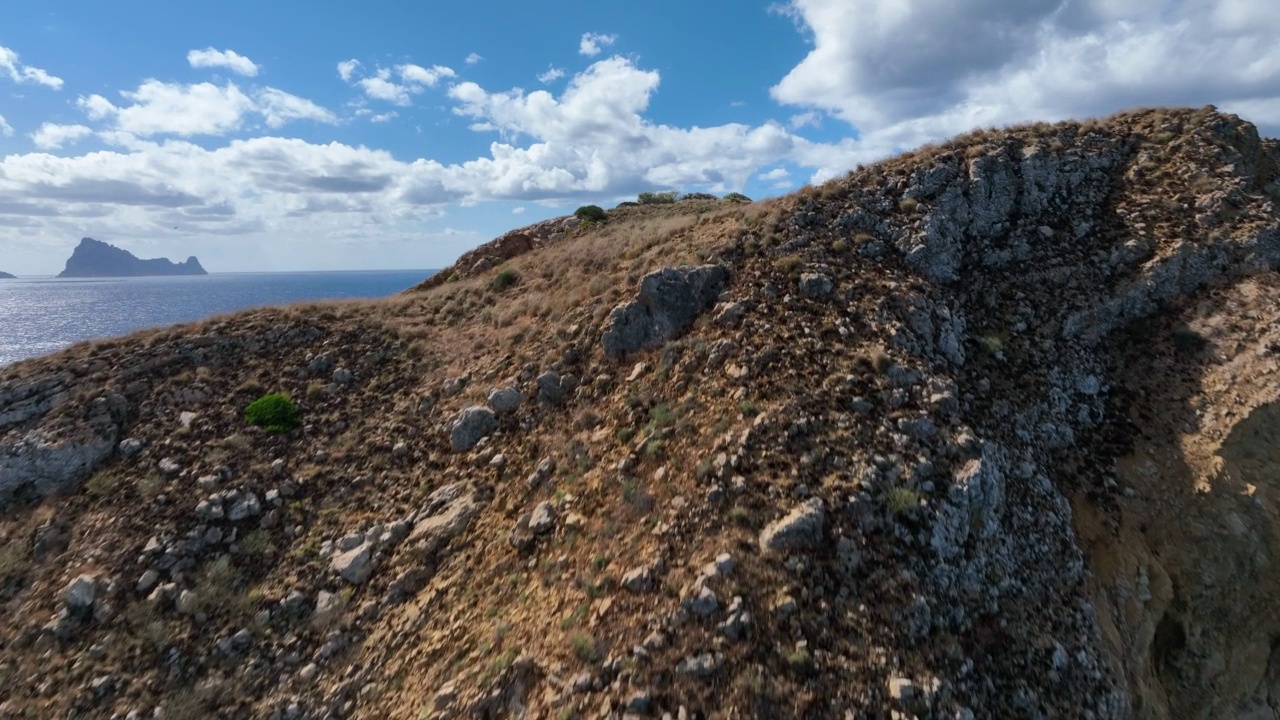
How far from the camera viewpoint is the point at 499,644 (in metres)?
12.4

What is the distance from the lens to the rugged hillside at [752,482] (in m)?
11.7

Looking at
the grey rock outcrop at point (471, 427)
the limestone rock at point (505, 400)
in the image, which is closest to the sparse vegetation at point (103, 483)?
the grey rock outcrop at point (471, 427)

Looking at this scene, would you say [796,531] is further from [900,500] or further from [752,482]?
[900,500]

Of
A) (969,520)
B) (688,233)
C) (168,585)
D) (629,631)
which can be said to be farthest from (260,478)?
(969,520)

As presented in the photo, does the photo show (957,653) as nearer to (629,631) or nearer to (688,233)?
(629,631)

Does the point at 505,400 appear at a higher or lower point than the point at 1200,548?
higher

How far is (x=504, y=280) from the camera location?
2839cm

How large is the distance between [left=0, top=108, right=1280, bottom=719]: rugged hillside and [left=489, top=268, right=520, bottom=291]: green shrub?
17.0 feet

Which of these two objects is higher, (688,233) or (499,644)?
(688,233)

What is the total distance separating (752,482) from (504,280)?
18.5 meters

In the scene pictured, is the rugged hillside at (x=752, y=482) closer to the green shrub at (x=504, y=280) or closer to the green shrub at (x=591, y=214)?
the green shrub at (x=504, y=280)

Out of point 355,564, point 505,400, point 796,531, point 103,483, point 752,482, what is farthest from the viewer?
point 505,400

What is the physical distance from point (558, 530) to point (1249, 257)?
22042 millimetres

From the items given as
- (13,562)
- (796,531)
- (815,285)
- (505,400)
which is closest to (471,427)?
(505,400)
